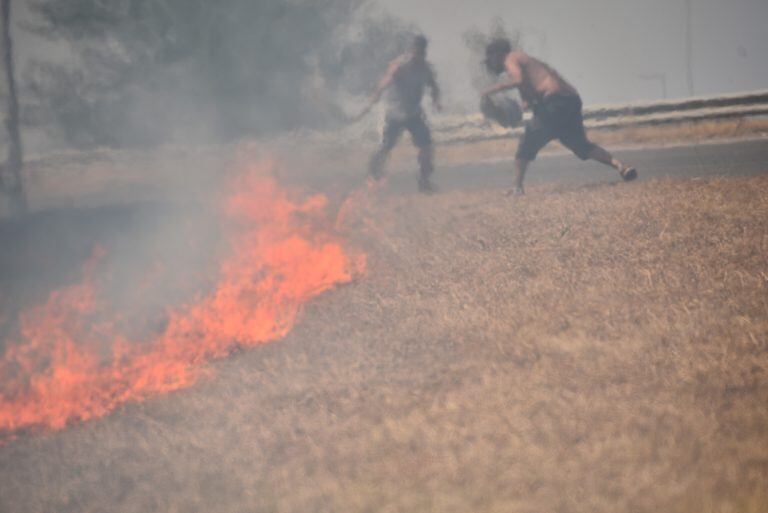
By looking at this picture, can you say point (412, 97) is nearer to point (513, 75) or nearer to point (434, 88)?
point (434, 88)

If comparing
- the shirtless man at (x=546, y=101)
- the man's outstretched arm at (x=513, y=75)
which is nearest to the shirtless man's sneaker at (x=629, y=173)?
the shirtless man at (x=546, y=101)

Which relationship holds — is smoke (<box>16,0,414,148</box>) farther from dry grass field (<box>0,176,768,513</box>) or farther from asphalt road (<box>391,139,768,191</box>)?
dry grass field (<box>0,176,768,513</box>)

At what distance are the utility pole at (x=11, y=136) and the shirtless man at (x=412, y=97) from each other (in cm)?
723

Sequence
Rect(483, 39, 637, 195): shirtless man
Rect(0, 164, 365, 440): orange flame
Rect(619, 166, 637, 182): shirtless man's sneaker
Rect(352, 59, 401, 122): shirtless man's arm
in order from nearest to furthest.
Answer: Rect(0, 164, 365, 440): orange flame → Rect(619, 166, 637, 182): shirtless man's sneaker → Rect(483, 39, 637, 195): shirtless man → Rect(352, 59, 401, 122): shirtless man's arm

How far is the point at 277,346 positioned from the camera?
4980mm

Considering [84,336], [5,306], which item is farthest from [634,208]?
[5,306]

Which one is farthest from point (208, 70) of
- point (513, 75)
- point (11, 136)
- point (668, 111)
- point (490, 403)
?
point (490, 403)

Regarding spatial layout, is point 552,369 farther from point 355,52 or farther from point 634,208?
point 355,52

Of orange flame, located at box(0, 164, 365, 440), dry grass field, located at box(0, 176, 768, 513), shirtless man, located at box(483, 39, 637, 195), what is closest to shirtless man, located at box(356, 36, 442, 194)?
shirtless man, located at box(483, 39, 637, 195)

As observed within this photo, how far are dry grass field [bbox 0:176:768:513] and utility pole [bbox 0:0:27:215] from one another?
9649 mm

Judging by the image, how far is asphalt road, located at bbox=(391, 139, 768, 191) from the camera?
340 inches

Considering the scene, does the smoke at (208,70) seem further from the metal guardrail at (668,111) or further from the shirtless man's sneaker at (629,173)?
the shirtless man's sneaker at (629,173)

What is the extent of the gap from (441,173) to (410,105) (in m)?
3.05

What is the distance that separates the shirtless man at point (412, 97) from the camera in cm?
959
